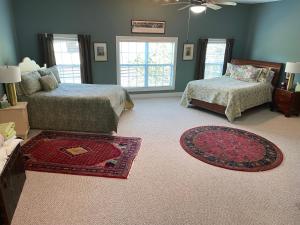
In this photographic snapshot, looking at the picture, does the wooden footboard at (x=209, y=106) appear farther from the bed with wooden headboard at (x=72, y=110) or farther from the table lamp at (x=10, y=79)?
the table lamp at (x=10, y=79)

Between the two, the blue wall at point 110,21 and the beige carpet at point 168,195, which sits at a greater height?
the blue wall at point 110,21

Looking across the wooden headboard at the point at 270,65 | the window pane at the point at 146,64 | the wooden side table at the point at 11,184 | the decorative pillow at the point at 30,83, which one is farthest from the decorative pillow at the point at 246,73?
the wooden side table at the point at 11,184

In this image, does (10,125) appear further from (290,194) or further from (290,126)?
(290,126)

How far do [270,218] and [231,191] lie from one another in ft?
1.51

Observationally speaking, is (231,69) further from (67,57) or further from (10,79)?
(10,79)

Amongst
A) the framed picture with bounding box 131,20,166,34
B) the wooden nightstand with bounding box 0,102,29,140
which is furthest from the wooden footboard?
the wooden nightstand with bounding box 0,102,29,140

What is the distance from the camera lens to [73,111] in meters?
3.87

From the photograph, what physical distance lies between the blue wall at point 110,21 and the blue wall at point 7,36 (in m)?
0.30

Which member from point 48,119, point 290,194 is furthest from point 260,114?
point 48,119

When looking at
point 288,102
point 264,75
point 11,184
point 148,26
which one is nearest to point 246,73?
point 264,75

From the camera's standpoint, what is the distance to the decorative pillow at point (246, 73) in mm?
5348

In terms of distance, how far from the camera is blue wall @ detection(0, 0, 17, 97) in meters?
4.12

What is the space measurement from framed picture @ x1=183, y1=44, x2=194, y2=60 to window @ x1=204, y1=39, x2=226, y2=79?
0.49 meters

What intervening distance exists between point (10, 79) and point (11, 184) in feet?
6.10
